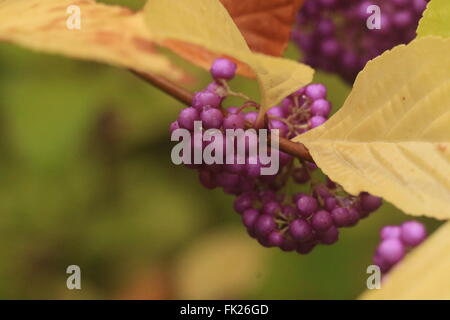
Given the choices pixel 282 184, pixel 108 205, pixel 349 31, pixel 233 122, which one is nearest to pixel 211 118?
pixel 233 122

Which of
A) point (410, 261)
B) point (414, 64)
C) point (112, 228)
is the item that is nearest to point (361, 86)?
point (414, 64)

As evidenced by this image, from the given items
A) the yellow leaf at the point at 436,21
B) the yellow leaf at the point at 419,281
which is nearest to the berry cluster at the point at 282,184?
the yellow leaf at the point at 436,21

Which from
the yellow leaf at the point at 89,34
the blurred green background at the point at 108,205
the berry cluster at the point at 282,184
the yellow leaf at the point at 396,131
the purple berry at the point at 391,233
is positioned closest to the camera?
the yellow leaf at the point at 89,34

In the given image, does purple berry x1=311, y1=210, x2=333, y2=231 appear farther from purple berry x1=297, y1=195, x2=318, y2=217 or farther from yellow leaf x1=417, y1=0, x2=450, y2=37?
yellow leaf x1=417, y1=0, x2=450, y2=37

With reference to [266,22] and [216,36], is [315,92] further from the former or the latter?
[216,36]

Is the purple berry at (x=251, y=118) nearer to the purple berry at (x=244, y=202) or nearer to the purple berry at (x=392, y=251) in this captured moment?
the purple berry at (x=244, y=202)

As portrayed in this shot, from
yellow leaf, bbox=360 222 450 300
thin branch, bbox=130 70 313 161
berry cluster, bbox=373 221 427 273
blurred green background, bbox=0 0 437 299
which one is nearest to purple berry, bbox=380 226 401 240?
berry cluster, bbox=373 221 427 273
